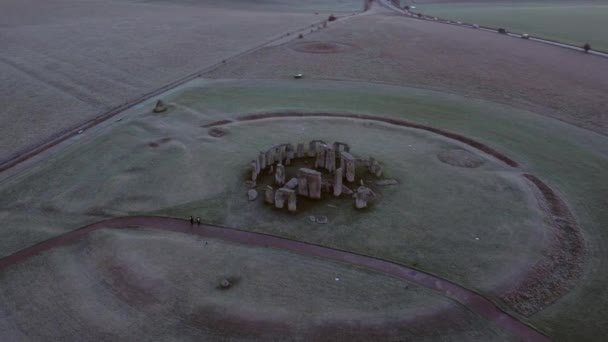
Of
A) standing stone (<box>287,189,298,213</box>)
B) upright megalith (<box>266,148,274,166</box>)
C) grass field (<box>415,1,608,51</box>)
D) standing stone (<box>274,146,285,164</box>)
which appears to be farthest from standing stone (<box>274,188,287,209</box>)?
grass field (<box>415,1,608,51</box>)

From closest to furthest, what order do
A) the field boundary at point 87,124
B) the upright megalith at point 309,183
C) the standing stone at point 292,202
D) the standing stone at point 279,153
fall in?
1. the standing stone at point 292,202
2. the upright megalith at point 309,183
3. the standing stone at point 279,153
4. the field boundary at point 87,124

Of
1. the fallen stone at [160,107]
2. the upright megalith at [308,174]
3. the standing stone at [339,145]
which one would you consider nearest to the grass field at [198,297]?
the upright megalith at [308,174]

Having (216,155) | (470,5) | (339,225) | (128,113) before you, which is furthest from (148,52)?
(470,5)

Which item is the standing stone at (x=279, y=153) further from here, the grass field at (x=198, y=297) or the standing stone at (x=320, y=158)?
the grass field at (x=198, y=297)

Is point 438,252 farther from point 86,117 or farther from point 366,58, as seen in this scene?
point 366,58

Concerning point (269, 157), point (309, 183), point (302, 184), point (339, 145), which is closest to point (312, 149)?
point (339, 145)
